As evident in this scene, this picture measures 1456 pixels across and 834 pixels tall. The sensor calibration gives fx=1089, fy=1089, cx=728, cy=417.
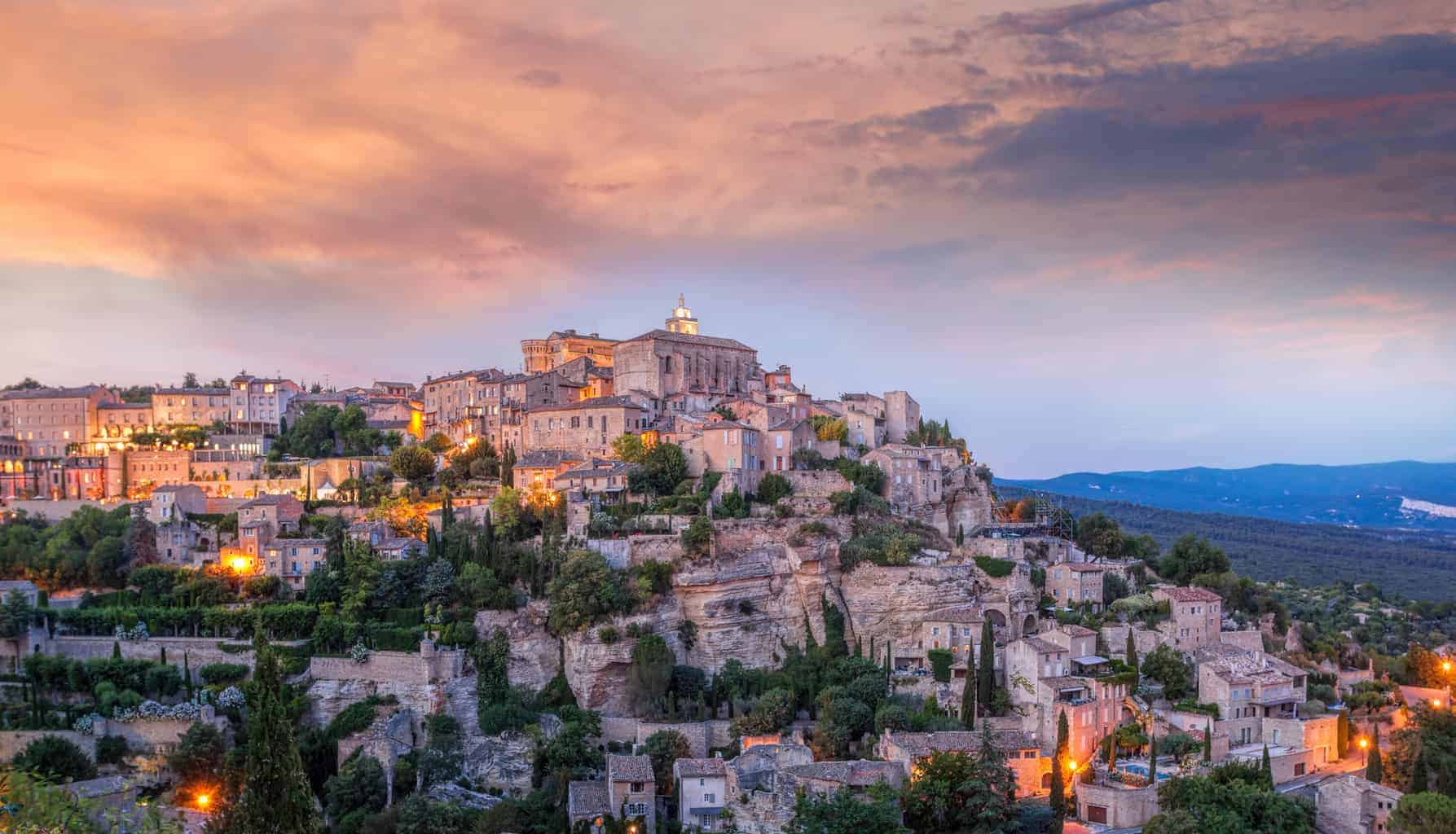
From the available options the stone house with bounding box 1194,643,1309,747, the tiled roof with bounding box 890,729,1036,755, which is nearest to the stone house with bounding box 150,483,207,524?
the tiled roof with bounding box 890,729,1036,755

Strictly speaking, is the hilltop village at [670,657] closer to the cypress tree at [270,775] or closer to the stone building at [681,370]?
the cypress tree at [270,775]

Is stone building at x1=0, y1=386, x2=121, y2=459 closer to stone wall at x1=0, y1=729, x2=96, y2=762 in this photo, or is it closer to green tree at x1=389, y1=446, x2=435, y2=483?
green tree at x1=389, y1=446, x2=435, y2=483

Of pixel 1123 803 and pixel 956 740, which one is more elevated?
pixel 956 740

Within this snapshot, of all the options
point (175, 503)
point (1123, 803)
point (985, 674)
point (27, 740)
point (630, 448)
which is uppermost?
point (630, 448)

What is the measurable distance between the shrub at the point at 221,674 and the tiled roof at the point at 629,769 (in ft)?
42.4

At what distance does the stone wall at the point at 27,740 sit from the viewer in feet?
104

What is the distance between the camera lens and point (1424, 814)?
27141 mm

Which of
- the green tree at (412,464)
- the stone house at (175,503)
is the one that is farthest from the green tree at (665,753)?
the stone house at (175,503)

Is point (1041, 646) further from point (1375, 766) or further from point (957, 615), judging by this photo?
point (1375, 766)

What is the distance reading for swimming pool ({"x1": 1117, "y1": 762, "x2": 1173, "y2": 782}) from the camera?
101 feet

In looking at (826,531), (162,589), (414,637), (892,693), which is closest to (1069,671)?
(892,693)

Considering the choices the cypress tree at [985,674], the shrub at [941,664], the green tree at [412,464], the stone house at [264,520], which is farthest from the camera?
the green tree at [412,464]

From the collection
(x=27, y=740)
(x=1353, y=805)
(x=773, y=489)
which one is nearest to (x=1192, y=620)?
(x=1353, y=805)

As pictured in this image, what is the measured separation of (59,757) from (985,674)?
27.0m
